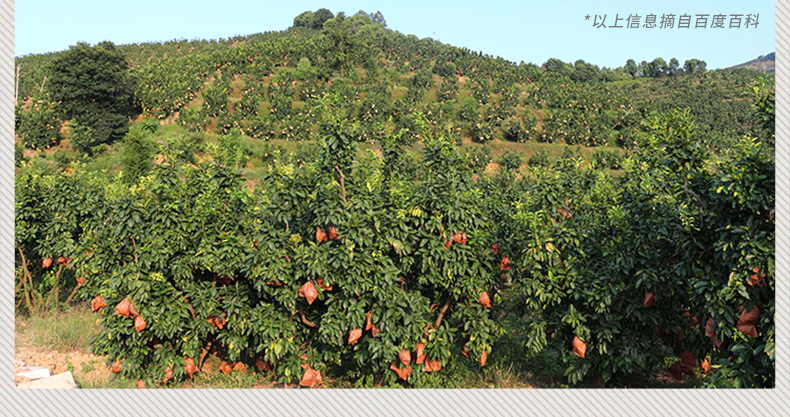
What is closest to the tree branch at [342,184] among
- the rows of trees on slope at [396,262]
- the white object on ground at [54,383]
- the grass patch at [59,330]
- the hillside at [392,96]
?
the rows of trees on slope at [396,262]

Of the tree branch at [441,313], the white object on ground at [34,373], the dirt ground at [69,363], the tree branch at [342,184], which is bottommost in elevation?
the dirt ground at [69,363]

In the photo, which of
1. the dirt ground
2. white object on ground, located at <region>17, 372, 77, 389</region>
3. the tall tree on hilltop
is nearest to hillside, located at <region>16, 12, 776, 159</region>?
the tall tree on hilltop

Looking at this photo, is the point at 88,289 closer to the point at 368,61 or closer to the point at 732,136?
the point at 368,61

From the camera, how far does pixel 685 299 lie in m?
4.62

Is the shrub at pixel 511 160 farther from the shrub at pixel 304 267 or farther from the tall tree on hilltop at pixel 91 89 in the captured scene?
the tall tree on hilltop at pixel 91 89

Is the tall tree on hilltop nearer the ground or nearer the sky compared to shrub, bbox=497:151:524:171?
nearer the sky

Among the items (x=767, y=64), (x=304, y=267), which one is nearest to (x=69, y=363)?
(x=304, y=267)

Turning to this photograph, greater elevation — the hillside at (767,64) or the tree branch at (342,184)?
the hillside at (767,64)

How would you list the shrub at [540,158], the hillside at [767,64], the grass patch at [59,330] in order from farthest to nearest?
the shrub at [540,158]
the grass patch at [59,330]
the hillside at [767,64]

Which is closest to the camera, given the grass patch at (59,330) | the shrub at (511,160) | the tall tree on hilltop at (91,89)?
the grass patch at (59,330)

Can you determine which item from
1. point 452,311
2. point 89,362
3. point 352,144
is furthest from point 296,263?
point 89,362

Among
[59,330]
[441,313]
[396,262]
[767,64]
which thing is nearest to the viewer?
[396,262]

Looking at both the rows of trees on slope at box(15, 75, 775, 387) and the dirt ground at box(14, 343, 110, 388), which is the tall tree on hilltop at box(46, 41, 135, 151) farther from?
the rows of trees on slope at box(15, 75, 775, 387)

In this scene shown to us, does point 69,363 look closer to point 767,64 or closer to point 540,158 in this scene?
point 540,158
